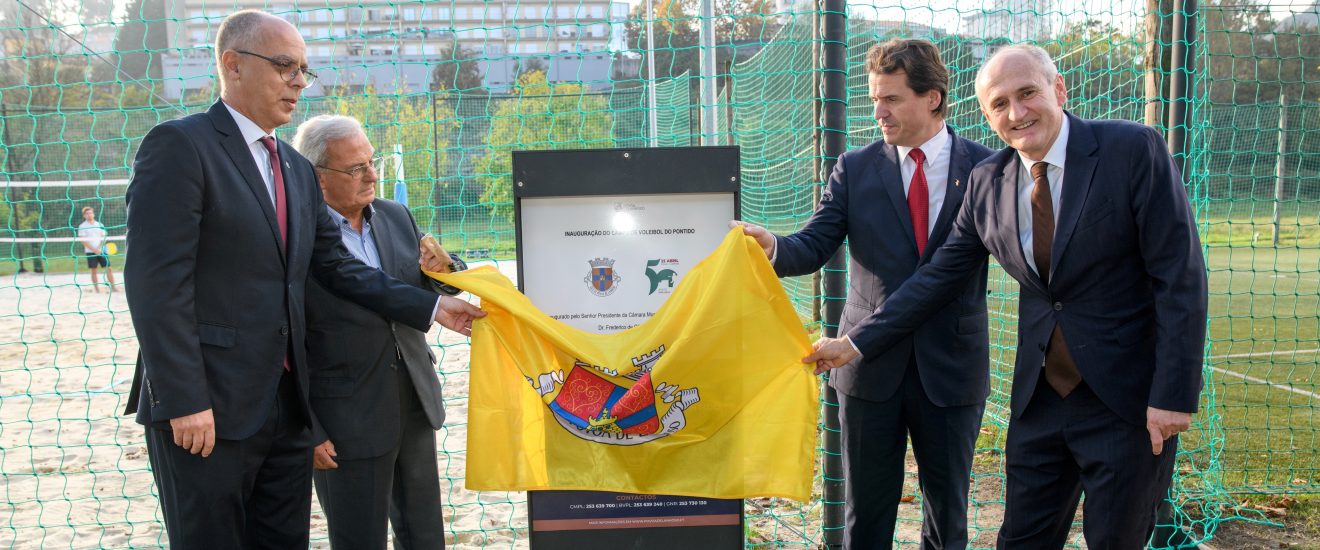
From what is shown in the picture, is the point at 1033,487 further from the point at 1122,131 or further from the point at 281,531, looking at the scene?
the point at 281,531

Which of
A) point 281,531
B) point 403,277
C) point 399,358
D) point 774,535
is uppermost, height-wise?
point 403,277

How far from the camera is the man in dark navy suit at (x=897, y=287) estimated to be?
3.00 metres

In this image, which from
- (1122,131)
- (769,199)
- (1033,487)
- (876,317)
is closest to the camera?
(1122,131)

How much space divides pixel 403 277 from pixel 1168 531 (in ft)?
11.1

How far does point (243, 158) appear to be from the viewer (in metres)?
2.53

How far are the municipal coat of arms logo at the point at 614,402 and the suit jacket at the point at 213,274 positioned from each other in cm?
75

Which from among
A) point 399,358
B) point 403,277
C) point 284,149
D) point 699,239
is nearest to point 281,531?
point 399,358

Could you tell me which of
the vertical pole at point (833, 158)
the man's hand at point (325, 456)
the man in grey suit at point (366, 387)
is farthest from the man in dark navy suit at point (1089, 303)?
the man's hand at point (325, 456)

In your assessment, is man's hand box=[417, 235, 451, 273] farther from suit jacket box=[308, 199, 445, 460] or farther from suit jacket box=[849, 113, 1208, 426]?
suit jacket box=[849, 113, 1208, 426]

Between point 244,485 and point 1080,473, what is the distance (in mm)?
2393

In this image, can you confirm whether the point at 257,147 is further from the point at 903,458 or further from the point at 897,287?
the point at 903,458

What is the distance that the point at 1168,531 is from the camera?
158 inches

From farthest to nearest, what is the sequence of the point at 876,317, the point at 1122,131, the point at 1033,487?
the point at 876,317 < the point at 1033,487 < the point at 1122,131

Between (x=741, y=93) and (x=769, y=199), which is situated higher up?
(x=741, y=93)
